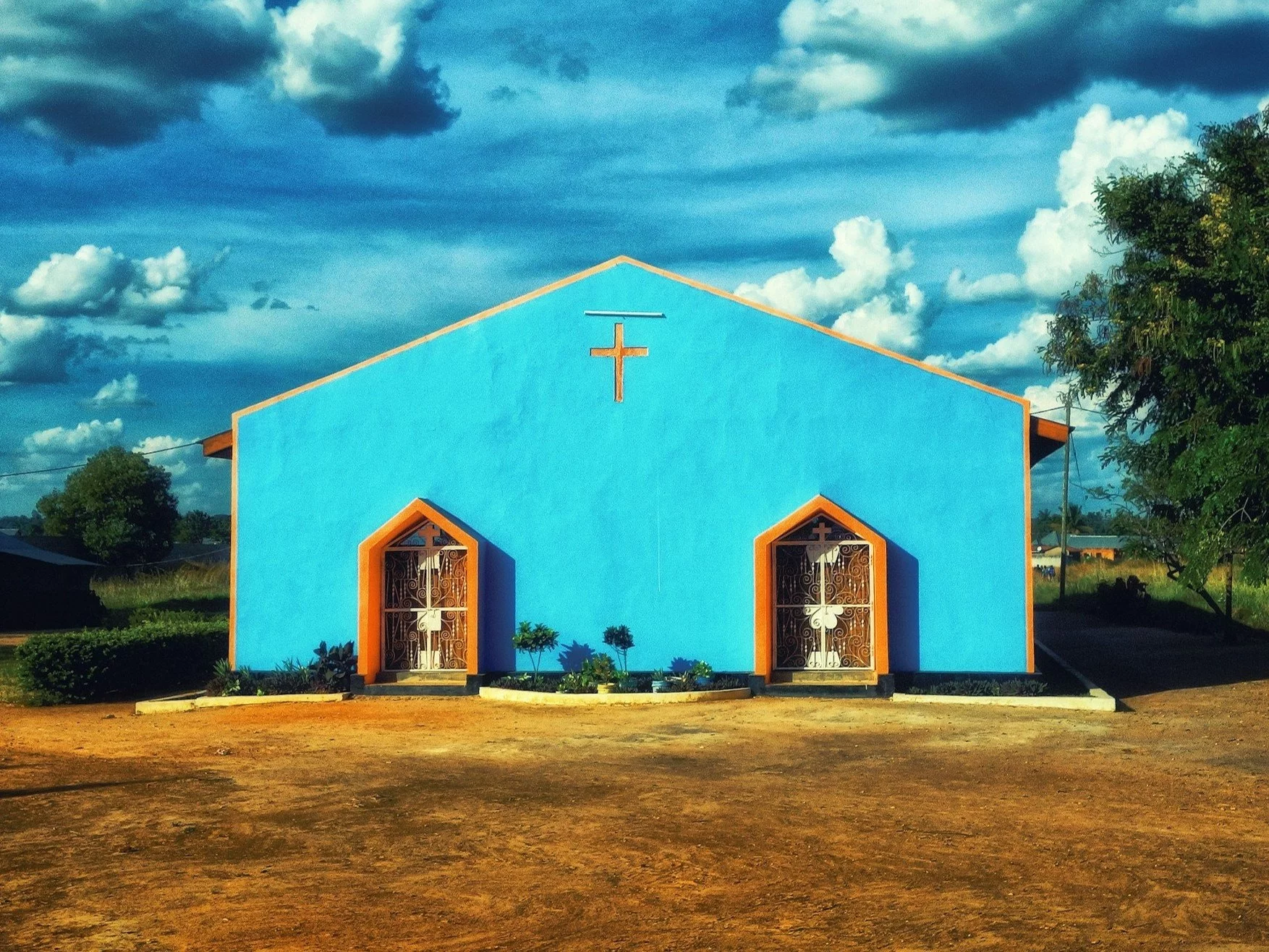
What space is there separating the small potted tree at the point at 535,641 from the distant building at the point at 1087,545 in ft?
204

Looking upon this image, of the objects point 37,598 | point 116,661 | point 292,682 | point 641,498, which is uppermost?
point 641,498

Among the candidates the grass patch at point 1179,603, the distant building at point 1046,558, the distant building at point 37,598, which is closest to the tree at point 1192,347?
the grass patch at point 1179,603

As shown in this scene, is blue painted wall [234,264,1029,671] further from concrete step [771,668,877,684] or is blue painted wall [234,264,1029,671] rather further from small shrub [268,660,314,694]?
concrete step [771,668,877,684]

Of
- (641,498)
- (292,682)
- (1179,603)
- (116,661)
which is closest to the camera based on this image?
(292,682)

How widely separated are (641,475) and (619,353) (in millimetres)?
1763

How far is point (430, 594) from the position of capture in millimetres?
17750

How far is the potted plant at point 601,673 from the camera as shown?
55.3ft

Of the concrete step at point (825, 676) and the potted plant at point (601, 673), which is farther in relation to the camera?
the concrete step at point (825, 676)

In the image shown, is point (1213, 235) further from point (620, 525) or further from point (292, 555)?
point (292, 555)

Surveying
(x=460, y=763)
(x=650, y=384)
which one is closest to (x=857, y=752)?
(x=460, y=763)

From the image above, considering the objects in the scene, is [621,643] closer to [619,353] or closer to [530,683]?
[530,683]

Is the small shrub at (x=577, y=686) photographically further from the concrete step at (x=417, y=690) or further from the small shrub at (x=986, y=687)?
the small shrub at (x=986, y=687)

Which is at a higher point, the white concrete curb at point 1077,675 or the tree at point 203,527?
the tree at point 203,527

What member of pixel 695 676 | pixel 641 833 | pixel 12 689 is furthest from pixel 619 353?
pixel 12 689
